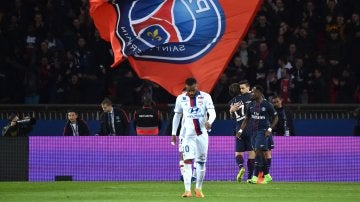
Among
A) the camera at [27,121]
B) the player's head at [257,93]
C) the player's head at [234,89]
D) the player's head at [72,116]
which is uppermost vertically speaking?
the player's head at [234,89]

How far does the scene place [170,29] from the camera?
77.2 feet

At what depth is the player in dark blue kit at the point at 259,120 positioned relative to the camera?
21953mm

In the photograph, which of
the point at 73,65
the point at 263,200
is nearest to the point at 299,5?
the point at 73,65

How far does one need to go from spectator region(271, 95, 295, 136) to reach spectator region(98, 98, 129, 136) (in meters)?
3.63

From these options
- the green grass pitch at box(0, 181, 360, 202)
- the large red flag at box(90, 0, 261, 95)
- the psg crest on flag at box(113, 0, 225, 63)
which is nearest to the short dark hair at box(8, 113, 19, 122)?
the green grass pitch at box(0, 181, 360, 202)

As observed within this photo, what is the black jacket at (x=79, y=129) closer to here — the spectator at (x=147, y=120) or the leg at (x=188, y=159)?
the spectator at (x=147, y=120)

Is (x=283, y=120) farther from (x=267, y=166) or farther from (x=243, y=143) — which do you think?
(x=267, y=166)

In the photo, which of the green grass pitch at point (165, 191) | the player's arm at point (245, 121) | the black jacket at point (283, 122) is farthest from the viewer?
the black jacket at point (283, 122)

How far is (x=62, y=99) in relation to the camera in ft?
90.2

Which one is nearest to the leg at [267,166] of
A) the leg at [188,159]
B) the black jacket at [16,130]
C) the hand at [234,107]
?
the hand at [234,107]

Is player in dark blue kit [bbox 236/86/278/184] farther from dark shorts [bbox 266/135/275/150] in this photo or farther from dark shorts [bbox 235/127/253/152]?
dark shorts [bbox 235/127/253/152]

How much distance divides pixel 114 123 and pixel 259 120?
14.6 feet

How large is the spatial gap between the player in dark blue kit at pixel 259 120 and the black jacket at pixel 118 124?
3.96 metres

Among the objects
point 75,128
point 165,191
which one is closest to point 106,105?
point 75,128
